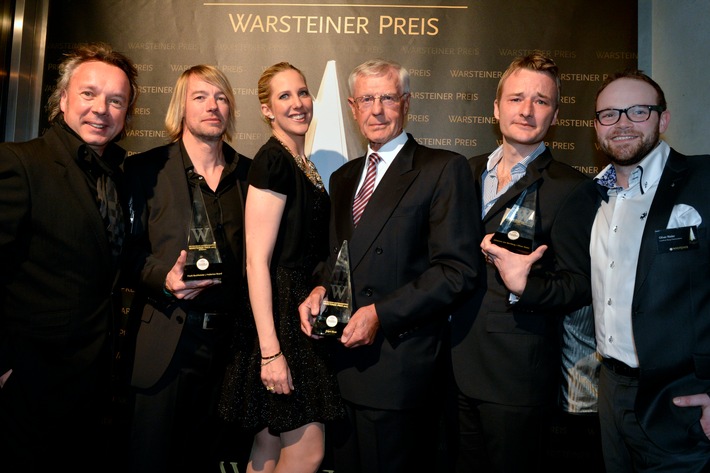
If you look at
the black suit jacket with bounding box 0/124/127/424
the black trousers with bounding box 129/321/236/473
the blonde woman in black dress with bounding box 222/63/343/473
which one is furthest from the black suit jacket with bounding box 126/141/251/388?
the blonde woman in black dress with bounding box 222/63/343/473

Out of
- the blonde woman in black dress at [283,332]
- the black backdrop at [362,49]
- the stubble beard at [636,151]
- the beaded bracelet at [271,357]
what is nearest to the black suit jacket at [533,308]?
the stubble beard at [636,151]

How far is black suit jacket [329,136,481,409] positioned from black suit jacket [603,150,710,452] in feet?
2.19

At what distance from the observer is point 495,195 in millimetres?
2639

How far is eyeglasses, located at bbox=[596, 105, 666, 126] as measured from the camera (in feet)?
8.06

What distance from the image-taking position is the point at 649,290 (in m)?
2.22

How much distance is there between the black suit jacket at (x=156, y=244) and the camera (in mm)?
2508

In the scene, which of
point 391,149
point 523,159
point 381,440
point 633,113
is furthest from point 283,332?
point 633,113

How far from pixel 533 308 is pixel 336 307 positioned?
0.79m

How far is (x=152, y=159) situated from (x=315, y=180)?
0.82 m

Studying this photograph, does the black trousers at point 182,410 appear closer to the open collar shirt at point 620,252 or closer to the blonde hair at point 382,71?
the blonde hair at point 382,71

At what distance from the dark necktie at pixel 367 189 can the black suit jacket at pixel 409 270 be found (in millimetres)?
78

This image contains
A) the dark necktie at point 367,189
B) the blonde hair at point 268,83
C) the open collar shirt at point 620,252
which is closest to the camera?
the open collar shirt at point 620,252

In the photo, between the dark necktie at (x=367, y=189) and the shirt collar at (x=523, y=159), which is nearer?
the dark necktie at (x=367, y=189)

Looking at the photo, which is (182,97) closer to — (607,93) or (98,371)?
(98,371)
